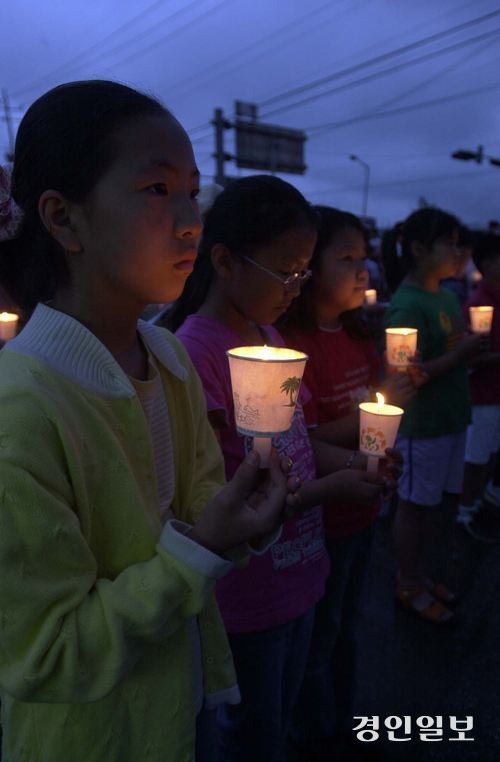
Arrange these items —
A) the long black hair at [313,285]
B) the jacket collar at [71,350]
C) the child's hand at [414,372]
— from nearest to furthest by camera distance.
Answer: the jacket collar at [71,350] → the long black hair at [313,285] → the child's hand at [414,372]

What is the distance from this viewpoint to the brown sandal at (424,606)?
134 inches

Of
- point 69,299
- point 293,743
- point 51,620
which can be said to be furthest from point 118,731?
point 293,743

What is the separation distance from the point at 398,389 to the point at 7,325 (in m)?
2.72

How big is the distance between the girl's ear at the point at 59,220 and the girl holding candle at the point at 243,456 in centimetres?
73

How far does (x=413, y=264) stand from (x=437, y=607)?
7.66 feet

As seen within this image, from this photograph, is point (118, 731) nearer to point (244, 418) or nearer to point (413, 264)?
point (244, 418)

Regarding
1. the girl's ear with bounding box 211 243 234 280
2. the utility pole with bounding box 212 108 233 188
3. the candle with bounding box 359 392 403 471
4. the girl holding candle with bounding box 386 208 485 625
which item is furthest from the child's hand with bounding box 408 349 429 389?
the utility pole with bounding box 212 108 233 188

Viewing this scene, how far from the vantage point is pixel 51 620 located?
0.92m

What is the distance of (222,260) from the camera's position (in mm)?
1941

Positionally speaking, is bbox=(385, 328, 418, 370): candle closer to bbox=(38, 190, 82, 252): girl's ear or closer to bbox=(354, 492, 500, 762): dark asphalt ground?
bbox=(354, 492, 500, 762): dark asphalt ground

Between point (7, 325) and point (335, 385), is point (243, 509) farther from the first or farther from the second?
point (7, 325)

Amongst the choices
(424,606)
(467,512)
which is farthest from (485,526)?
(424,606)

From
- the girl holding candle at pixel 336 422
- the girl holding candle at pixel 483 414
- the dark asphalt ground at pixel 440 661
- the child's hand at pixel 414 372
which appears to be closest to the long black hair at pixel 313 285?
the girl holding candle at pixel 336 422

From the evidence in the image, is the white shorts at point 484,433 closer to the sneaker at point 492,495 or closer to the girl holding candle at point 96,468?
the sneaker at point 492,495
